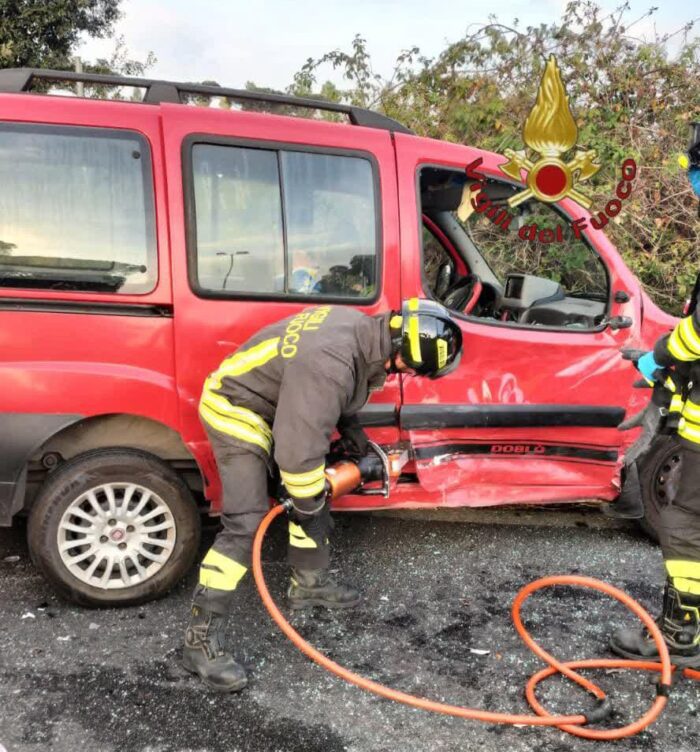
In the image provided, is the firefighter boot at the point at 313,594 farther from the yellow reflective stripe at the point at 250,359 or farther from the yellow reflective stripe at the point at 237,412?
the yellow reflective stripe at the point at 250,359

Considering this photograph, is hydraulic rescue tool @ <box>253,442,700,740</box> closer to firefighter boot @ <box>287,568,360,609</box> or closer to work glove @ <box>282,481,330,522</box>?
work glove @ <box>282,481,330,522</box>

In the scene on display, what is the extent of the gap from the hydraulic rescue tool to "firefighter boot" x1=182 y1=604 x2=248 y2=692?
0.22 m

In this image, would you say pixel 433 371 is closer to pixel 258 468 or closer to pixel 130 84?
pixel 258 468

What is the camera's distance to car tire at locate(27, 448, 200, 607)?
9.78 ft

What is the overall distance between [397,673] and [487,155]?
2486 millimetres

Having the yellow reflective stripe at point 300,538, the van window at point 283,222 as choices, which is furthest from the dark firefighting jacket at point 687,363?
the yellow reflective stripe at point 300,538

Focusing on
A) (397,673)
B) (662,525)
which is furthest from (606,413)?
(397,673)

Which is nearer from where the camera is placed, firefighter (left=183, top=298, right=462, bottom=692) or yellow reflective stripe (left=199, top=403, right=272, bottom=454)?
firefighter (left=183, top=298, right=462, bottom=692)

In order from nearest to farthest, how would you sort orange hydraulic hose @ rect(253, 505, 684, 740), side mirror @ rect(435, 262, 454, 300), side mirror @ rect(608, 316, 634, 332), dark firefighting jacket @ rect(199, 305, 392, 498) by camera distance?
orange hydraulic hose @ rect(253, 505, 684, 740) → dark firefighting jacket @ rect(199, 305, 392, 498) → side mirror @ rect(608, 316, 634, 332) → side mirror @ rect(435, 262, 454, 300)

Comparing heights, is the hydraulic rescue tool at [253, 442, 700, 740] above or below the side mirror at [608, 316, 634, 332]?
below

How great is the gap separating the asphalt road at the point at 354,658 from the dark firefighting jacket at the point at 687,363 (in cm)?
101

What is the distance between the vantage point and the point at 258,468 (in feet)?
9.00

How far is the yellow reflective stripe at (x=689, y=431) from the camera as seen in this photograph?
2.69 m

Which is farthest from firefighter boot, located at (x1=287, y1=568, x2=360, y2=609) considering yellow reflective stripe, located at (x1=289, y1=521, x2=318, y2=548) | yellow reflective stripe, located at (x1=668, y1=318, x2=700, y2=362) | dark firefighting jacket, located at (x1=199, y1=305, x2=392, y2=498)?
yellow reflective stripe, located at (x1=668, y1=318, x2=700, y2=362)
